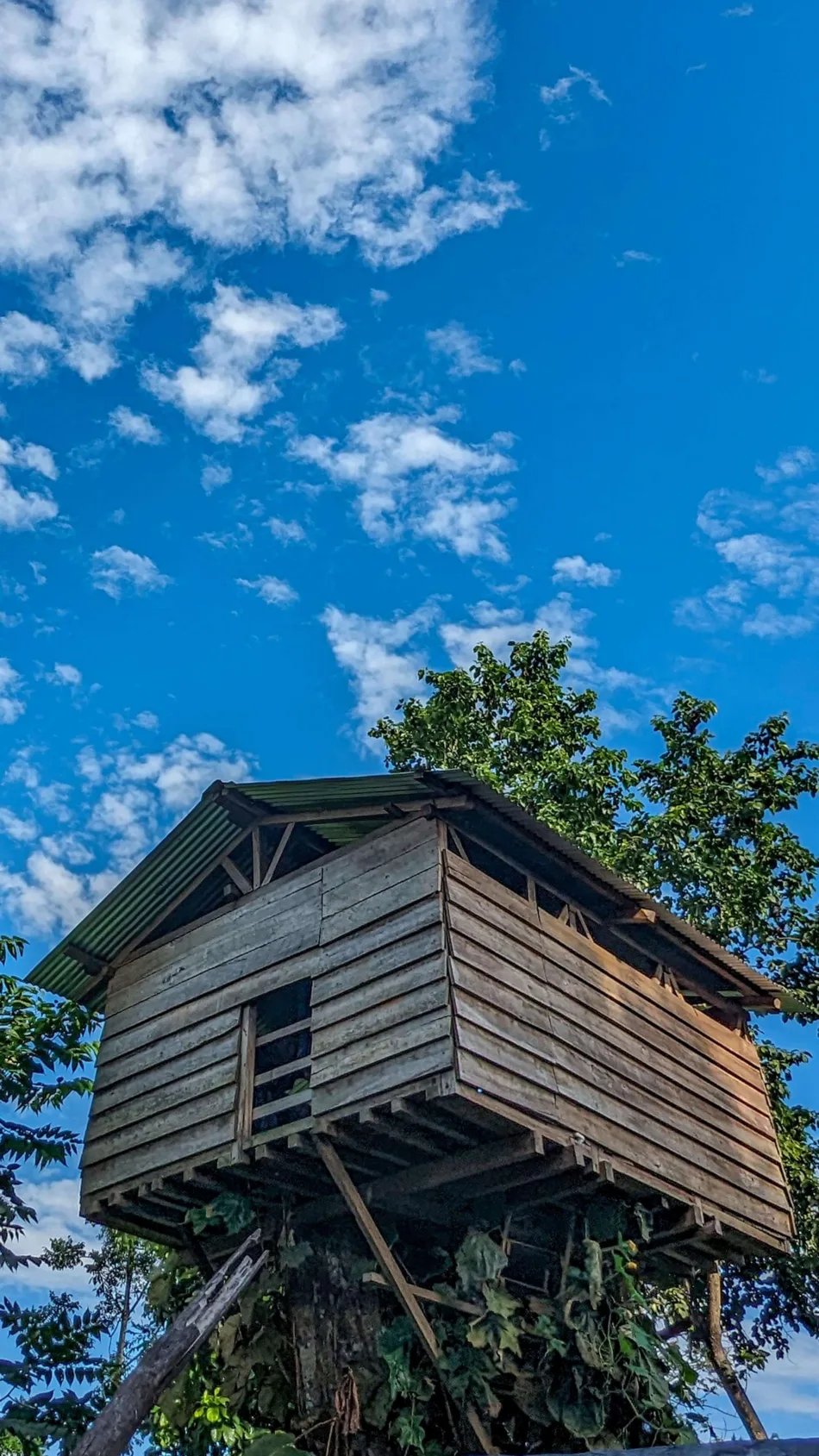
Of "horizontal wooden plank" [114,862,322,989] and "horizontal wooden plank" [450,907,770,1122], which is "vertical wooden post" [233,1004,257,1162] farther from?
"horizontal wooden plank" [450,907,770,1122]

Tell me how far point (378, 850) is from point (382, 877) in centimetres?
35

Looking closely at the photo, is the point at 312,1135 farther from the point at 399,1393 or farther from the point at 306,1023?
the point at 399,1393

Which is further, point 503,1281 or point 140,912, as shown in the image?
point 140,912

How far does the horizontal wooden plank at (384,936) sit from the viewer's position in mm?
10969

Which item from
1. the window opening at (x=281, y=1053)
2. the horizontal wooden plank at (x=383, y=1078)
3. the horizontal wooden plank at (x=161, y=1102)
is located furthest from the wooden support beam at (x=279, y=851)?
the horizontal wooden plank at (x=383, y=1078)

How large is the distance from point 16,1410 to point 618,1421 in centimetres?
612

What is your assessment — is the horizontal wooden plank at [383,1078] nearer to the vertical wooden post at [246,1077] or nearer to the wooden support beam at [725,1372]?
the vertical wooden post at [246,1077]

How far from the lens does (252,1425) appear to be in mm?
12312

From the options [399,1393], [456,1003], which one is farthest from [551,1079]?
[399,1393]

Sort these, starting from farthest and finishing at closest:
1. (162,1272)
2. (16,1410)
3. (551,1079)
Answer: (162,1272) < (551,1079) < (16,1410)

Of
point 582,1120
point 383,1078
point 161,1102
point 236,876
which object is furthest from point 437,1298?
point 236,876

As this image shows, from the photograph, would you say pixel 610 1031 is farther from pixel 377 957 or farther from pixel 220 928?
pixel 220 928

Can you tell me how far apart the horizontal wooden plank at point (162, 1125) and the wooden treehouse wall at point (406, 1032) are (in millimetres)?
21

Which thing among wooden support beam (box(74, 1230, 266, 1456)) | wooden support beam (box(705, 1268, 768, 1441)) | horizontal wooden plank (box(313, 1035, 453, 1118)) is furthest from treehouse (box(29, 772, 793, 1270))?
wooden support beam (box(705, 1268, 768, 1441))
